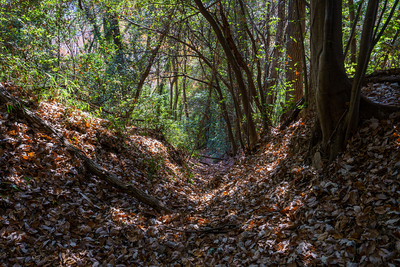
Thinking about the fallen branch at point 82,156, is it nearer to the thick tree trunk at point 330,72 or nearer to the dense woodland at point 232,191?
the dense woodland at point 232,191

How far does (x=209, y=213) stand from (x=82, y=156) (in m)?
2.76

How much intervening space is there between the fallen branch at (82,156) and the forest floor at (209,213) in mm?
100

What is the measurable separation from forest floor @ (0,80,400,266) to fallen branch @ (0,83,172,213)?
100mm

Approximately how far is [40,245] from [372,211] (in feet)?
12.8

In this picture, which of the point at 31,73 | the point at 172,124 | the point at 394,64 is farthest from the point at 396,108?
the point at 172,124

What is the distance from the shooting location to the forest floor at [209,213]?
8.78 ft

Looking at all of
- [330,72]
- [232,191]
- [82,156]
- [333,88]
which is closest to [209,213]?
[232,191]

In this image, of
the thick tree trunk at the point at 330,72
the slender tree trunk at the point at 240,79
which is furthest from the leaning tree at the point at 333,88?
the slender tree trunk at the point at 240,79

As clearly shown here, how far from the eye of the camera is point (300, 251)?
272 cm

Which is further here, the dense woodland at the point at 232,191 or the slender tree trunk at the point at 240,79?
the slender tree trunk at the point at 240,79

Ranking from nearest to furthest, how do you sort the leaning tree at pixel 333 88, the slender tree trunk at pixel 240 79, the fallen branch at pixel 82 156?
the leaning tree at pixel 333 88 < the fallen branch at pixel 82 156 < the slender tree trunk at pixel 240 79

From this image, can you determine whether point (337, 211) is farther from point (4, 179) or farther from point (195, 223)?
point (4, 179)

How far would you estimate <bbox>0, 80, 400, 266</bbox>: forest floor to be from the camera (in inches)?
105

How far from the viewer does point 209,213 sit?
505cm
